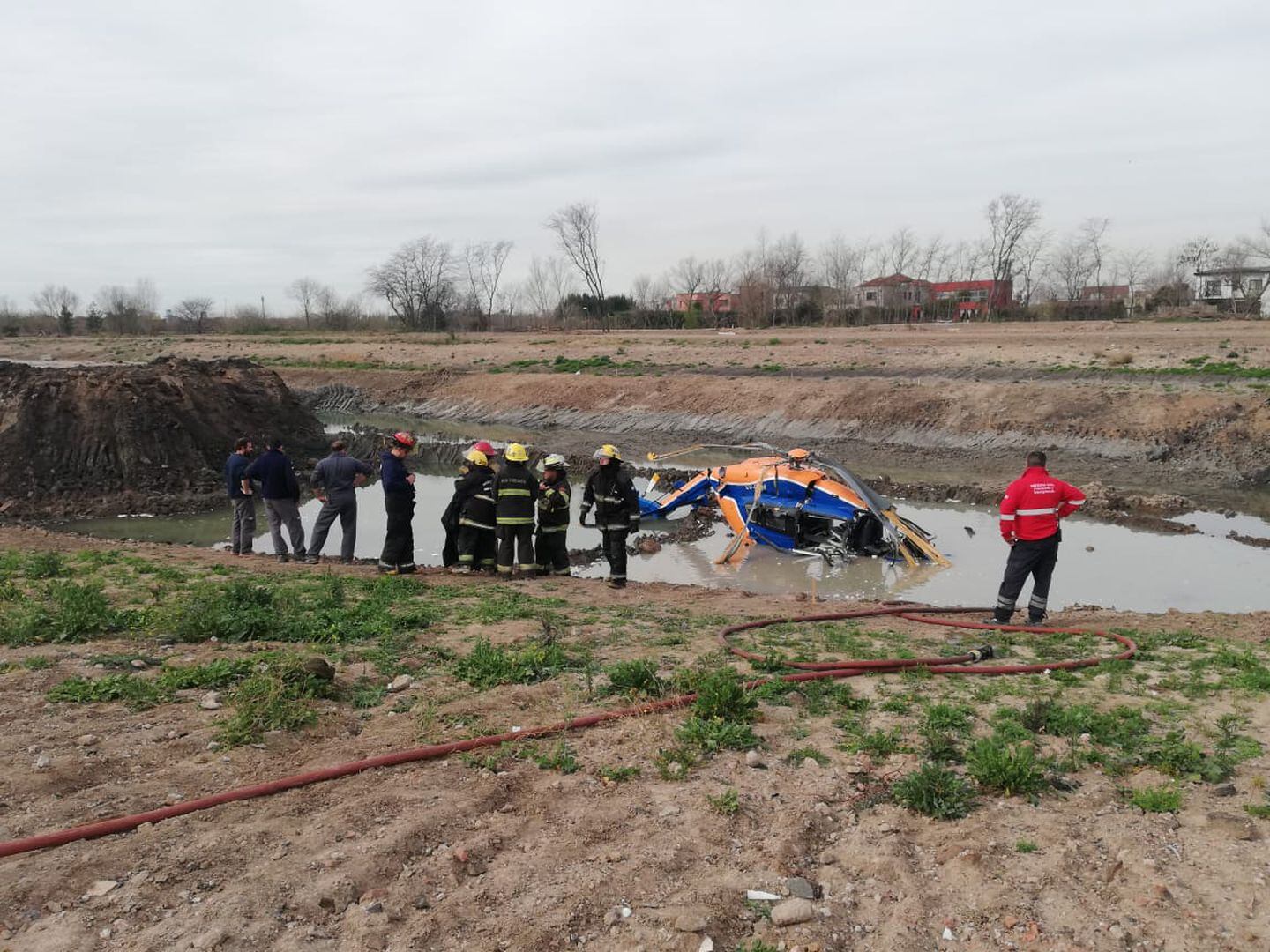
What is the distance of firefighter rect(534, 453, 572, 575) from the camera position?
10.5 m

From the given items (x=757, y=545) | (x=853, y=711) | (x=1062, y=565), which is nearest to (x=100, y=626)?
(x=853, y=711)

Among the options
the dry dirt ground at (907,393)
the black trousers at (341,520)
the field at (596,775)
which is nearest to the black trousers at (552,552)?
the field at (596,775)

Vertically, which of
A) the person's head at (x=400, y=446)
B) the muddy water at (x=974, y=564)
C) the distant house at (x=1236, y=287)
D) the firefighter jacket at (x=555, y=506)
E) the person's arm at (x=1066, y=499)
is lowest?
the muddy water at (x=974, y=564)

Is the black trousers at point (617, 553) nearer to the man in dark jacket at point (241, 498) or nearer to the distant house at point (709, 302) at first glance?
the man in dark jacket at point (241, 498)

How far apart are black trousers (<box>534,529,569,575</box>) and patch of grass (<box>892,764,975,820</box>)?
696cm

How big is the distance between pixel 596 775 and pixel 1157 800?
112 inches

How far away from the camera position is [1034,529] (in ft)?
27.4

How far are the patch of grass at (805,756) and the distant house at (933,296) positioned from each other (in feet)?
185

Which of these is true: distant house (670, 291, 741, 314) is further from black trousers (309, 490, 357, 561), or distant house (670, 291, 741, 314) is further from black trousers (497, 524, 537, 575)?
black trousers (497, 524, 537, 575)

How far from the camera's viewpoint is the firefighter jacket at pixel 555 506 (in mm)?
A: 10516

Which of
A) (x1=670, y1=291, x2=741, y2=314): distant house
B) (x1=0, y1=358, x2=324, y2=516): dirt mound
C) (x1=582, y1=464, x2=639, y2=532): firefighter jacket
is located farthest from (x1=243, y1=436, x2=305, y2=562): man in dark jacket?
(x1=670, y1=291, x2=741, y2=314): distant house

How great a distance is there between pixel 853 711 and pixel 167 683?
4.61 meters

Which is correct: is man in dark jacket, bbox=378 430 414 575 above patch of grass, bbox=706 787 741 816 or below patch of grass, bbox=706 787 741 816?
above

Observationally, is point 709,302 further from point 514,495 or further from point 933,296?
point 514,495
